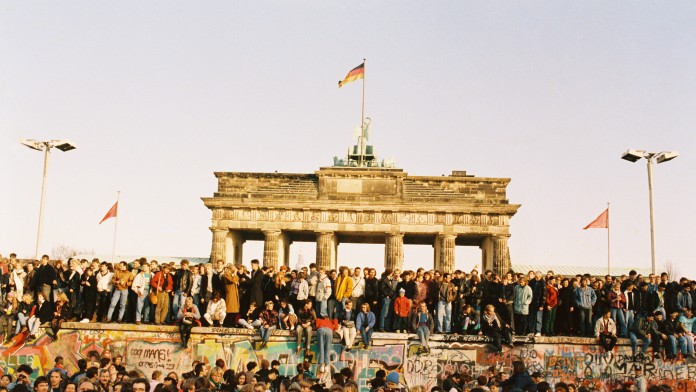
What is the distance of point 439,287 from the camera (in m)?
17.9

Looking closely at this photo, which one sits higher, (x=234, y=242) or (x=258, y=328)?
(x=234, y=242)

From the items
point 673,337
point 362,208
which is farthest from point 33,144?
point 362,208

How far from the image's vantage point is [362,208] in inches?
1860

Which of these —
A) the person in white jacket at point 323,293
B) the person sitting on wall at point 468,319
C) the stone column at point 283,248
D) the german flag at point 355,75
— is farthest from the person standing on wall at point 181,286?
the stone column at point 283,248

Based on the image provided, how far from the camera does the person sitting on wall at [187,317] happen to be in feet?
57.8

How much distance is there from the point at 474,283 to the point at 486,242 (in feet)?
102

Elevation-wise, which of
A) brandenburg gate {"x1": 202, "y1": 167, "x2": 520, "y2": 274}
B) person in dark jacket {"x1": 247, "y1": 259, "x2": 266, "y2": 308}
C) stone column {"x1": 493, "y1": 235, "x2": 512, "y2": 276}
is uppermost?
brandenburg gate {"x1": 202, "y1": 167, "x2": 520, "y2": 274}

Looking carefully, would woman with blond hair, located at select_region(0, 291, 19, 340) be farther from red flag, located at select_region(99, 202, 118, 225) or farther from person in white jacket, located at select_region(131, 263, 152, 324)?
red flag, located at select_region(99, 202, 118, 225)

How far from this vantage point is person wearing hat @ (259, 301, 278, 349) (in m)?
17.5

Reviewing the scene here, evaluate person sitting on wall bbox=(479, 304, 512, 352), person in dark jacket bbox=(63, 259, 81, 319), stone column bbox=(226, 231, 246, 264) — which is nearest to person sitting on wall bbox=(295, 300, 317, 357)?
person sitting on wall bbox=(479, 304, 512, 352)

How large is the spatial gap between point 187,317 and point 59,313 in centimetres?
310

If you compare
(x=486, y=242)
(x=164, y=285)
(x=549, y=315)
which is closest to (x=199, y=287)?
(x=164, y=285)

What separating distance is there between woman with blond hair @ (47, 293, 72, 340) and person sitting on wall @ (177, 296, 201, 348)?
2729 mm

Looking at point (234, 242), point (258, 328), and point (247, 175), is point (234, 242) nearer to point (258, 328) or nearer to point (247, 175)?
point (247, 175)
